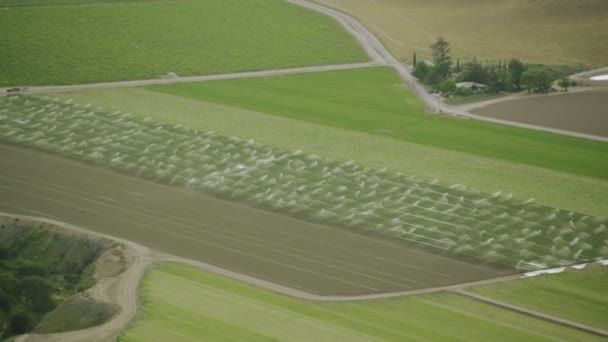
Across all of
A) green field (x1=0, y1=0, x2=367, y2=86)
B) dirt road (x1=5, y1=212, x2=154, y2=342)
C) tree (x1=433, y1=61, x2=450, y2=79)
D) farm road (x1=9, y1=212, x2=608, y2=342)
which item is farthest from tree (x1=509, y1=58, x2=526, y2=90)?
dirt road (x1=5, y1=212, x2=154, y2=342)

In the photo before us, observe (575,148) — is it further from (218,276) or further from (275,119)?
(218,276)

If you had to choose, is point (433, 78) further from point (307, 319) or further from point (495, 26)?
point (307, 319)

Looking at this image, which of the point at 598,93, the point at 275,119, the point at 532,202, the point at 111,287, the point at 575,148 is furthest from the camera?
the point at 598,93

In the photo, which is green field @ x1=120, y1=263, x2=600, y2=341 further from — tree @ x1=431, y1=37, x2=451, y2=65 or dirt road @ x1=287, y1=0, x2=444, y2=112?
tree @ x1=431, y1=37, x2=451, y2=65

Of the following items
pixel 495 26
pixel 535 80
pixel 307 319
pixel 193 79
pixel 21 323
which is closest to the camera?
pixel 21 323

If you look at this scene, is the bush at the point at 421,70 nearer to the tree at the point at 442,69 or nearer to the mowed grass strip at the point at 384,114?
the tree at the point at 442,69

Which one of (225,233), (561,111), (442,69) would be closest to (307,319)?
(225,233)

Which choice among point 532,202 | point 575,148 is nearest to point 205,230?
point 532,202
